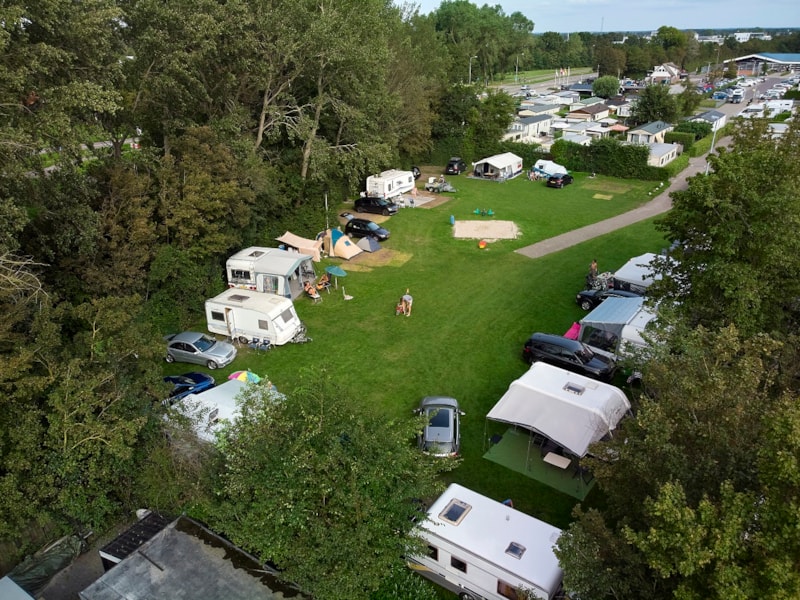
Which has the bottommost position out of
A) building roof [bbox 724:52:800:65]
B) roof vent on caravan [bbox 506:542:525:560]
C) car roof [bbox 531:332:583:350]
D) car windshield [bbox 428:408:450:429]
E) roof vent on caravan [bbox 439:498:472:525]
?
car windshield [bbox 428:408:450:429]

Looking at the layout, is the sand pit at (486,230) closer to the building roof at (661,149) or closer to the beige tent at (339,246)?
the beige tent at (339,246)

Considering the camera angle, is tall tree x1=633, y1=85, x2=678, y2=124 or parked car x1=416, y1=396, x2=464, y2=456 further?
tall tree x1=633, y1=85, x2=678, y2=124

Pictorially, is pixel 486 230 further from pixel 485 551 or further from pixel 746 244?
pixel 485 551

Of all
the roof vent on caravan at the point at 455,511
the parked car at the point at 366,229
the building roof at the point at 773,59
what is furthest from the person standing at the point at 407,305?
the building roof at the point at 773,59

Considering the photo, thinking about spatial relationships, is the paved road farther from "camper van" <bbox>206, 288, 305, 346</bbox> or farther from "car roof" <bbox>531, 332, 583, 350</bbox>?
"camper van" <bbox>206, 288, 305, 346</bbox>

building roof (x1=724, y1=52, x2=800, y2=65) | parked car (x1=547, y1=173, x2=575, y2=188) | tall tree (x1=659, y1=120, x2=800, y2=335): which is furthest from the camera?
building roof (x1=724, y1=52, x2=800, y2=65)

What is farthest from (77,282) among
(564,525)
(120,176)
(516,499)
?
(564,525)

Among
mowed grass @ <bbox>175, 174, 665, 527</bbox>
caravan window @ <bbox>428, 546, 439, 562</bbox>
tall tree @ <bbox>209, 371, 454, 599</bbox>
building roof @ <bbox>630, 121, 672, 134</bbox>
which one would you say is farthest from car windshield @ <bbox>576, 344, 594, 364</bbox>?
building roof @ <bbox>630, 121, 672, 134</bbox>
